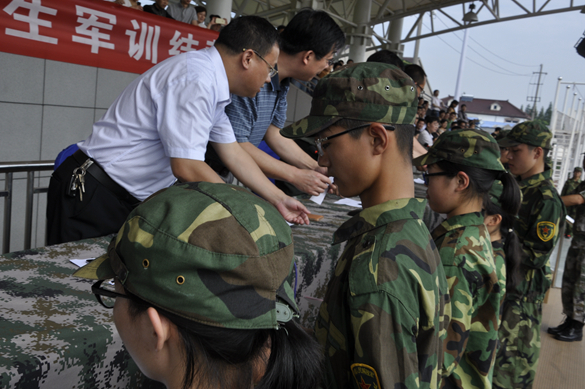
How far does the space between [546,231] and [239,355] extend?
112 inches

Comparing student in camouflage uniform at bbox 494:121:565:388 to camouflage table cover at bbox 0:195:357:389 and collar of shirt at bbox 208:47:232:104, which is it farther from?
camouflage table cover at bbox 0:195:357:389

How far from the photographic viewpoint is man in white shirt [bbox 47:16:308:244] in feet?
5.89

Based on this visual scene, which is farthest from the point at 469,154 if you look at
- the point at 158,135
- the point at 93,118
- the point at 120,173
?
the point at 93,118

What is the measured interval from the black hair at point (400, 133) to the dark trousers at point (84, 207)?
117 centimetres

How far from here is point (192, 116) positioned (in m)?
1.79

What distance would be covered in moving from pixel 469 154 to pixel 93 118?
5261mm

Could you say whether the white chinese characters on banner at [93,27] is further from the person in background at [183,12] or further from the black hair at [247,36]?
the person in background at [183,12]

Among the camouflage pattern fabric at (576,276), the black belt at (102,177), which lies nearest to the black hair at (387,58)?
the black belt at (102,177)

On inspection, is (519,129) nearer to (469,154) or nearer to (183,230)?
(469,154)

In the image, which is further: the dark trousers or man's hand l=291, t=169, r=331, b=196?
man's hand l=291, t=169, r=331, b=196

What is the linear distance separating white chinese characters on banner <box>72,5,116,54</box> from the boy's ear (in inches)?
156

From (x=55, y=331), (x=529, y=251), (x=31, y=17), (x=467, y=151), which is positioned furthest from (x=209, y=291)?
(x=31, y=17)

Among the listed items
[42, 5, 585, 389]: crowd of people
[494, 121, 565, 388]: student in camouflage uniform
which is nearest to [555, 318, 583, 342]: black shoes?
[494, 121, 565, 388]: student in camouflage uniform

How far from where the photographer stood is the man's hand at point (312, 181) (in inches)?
85.6
